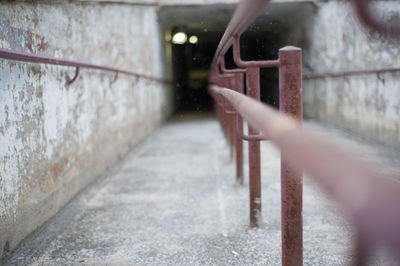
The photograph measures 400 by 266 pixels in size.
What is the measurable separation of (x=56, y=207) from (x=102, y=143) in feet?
3.67

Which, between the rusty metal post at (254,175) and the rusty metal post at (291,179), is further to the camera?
the rusty metal post at (254,175)

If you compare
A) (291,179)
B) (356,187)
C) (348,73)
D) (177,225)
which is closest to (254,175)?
(177,225)

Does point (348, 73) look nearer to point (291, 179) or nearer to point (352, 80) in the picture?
point (352, 80)

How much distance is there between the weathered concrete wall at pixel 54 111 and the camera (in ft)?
5.78

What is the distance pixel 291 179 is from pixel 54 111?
68.4 inches

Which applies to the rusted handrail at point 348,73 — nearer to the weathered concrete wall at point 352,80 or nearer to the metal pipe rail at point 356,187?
the weathered concrete wall at point 352,80

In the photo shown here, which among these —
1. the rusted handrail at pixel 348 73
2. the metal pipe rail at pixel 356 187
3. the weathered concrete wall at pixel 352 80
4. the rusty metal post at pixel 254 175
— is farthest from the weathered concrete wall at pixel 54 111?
the rusted handrail at pixel 348 73

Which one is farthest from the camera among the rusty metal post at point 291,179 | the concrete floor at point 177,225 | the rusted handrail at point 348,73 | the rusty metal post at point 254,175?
the rusted handrail at point 348,73

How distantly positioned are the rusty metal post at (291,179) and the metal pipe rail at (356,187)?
27.1 inches

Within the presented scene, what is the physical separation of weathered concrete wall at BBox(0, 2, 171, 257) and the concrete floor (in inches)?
6.9

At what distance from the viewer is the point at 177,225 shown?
2.10 m

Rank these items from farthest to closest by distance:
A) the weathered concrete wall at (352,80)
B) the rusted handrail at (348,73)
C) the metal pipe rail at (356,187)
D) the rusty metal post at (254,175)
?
the weathered concrete wall at (352,80) → the rusted handrail at (348,73) → the rusty metal post at (254,175) → the metal pipe rail at (356,187)

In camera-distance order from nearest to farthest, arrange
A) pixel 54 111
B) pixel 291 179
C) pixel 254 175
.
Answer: pixel 291 179
pixel 254 175
pixel 54 111

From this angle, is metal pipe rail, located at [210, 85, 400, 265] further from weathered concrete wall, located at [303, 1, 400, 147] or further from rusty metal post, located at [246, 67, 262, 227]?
weathered concrete wall, located at [303, 1, 400, 147]
